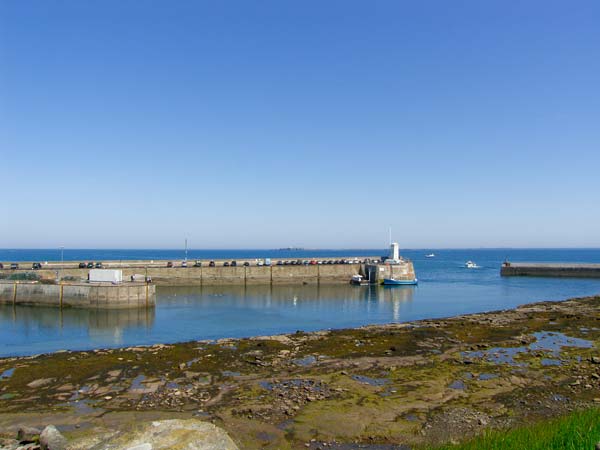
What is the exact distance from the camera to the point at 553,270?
106188 millimetres

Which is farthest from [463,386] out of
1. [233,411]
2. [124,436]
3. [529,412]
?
[124,436]

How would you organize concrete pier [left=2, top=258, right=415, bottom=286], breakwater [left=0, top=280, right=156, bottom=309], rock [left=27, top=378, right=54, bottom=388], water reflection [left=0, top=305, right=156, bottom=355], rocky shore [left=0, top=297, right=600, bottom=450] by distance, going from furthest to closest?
1. concrete pier [left=2, top=258, right=415, bottom=286]
2. breakwater [left=0, top=280, right=156, bottom=309]
3. water reflection [left=0, top=305, right=156, bottom=355]
4. rock [left=27, top=378, right=54, bottom=388]
5. rocky shore [left=0, top=297, right=600, bottom=450]

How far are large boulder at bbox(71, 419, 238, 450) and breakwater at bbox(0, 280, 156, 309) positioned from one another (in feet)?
141

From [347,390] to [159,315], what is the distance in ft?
114

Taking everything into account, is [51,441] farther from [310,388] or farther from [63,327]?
[63,327]

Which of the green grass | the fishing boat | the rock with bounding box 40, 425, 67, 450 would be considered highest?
the green grass

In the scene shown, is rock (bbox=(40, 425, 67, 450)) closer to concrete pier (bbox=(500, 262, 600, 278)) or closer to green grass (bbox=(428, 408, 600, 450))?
green grass (bbox=(428, 408, 600, 450))

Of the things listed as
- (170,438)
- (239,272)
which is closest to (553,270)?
(239,272)

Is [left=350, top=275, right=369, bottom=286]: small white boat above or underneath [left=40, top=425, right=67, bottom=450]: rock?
underneath

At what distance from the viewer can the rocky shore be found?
16.9 metres

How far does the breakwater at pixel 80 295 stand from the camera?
52938 mm

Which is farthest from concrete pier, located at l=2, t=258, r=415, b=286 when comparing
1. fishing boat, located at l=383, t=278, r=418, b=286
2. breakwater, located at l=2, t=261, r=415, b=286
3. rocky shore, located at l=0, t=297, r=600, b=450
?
rocky shore, located at l=0, t=297, r=600, b=450

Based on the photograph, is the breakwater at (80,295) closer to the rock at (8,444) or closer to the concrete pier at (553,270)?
the rock at (8,444)

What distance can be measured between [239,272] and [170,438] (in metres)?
71.3
